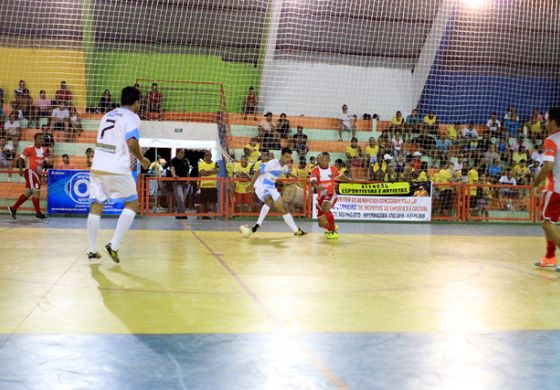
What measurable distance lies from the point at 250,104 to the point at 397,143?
227 inches

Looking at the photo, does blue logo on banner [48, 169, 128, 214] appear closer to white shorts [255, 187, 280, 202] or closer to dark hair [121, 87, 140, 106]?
white shorts [255, 187, 280, 202]

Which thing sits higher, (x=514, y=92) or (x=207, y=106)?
(x=514, y=92)

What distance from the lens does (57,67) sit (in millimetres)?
22312

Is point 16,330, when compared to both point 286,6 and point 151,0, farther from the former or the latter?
point 151,0

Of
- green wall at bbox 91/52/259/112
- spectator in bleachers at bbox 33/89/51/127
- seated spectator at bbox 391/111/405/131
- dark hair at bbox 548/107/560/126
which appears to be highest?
green wall at bbox 91/52/259/112

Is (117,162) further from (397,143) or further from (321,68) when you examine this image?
(321,68)

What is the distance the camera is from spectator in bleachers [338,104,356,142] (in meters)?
23.3

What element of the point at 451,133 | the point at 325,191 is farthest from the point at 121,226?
the point at 451,133

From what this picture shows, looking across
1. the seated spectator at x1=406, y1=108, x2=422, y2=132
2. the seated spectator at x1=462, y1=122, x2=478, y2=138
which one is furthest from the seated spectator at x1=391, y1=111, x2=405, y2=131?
the seated spectator at x1=462, y1=122, x2=478, y2=138

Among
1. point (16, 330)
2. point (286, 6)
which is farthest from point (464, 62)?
point (16, 330)

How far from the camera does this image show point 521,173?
20078 mm

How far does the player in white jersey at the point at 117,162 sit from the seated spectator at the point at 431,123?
1649 centimetres

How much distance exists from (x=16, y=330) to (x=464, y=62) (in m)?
24.0

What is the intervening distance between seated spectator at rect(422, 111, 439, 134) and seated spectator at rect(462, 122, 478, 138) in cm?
106
